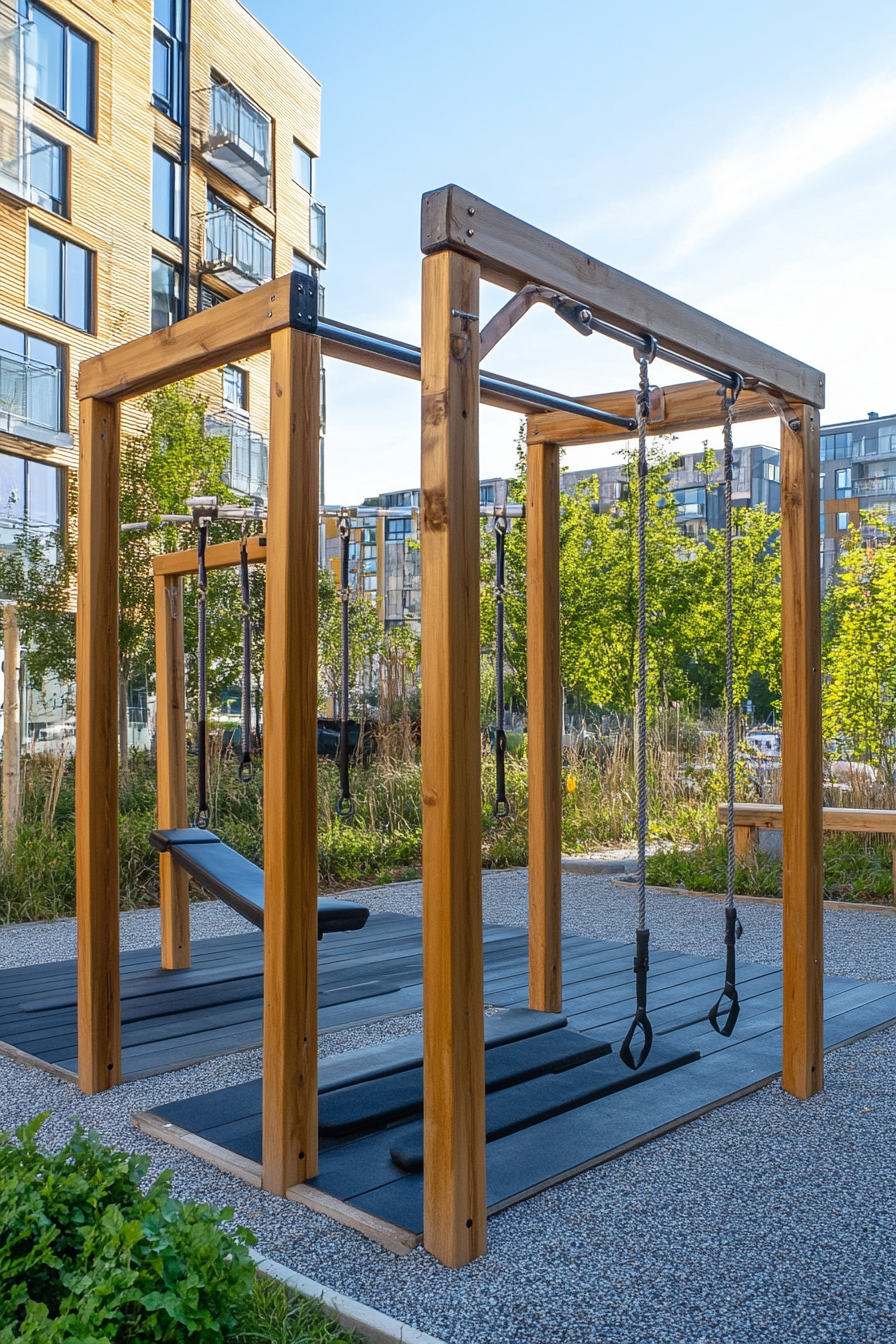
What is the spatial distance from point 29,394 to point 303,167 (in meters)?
10.7

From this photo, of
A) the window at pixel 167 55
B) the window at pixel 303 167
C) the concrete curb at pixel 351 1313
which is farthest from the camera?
the window at pixel 303 167

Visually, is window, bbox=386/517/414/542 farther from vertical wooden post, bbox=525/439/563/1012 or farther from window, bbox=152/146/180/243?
vertical wooden post, bbox=525/439/563/1012

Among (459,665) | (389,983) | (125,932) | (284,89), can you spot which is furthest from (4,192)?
(459,665)

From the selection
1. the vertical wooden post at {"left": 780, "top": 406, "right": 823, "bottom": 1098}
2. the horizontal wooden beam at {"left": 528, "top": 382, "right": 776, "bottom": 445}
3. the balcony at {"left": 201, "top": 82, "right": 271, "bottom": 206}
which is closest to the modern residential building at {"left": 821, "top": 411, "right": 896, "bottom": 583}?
the balcony at {"left": 201, "top": 82, "right": 271, "bottom": 206}

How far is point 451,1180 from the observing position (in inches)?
96.1

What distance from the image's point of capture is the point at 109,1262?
6.24ft

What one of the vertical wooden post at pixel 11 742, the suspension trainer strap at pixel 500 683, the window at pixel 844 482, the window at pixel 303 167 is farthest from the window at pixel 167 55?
the window at pixel 844 482

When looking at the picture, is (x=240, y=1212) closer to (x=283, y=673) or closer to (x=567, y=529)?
(x=283, y=673)

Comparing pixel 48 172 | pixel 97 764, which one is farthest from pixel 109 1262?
pixel 48 172

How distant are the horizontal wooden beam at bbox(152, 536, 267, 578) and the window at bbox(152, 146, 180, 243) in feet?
57.5

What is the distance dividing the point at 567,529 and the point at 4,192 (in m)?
11.2

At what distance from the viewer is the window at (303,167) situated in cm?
2442

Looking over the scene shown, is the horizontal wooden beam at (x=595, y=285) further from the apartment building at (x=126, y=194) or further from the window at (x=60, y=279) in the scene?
the window at (x=60, y=279)

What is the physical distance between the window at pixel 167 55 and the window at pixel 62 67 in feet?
7.26
